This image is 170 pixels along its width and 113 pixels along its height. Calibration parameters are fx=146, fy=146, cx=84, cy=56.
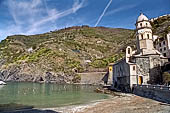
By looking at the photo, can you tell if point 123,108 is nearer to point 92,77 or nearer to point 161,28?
point 92,77

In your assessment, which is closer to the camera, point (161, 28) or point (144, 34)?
point (144, 34)

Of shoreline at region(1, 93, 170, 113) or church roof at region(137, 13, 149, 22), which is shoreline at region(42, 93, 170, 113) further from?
church roof at region(137, 13, 149, 22)

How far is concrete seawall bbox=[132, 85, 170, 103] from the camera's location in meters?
17.4

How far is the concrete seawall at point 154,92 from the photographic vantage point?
17.4 meters

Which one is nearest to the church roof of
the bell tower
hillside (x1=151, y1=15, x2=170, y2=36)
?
the bell tower

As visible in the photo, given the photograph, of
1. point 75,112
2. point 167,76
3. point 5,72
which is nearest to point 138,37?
point 167,76

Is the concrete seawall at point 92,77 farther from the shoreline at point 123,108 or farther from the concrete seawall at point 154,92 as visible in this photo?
the shoreline at point 123,108

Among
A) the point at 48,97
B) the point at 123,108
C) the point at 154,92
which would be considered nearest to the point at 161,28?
the point at 154,92

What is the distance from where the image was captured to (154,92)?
66.9 ft

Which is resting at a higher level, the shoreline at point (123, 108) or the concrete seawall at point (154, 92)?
the concrete seawall at point (154, 92)

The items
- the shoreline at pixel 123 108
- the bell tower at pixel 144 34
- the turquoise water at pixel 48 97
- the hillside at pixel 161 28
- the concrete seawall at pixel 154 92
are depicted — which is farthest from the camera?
the hillside at pixel 161 28

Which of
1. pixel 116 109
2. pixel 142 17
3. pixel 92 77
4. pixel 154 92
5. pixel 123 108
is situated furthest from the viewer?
pixel 92 77

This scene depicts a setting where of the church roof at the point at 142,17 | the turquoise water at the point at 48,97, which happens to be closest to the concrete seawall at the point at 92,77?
the turquoise water at the point at 48,97

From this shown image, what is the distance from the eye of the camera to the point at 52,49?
10331 cm
